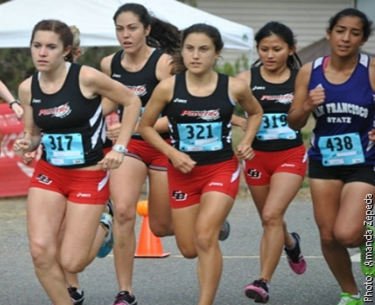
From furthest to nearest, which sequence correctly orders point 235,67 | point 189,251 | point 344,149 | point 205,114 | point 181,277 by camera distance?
point 235,67
point 181,277
point 189,251
point 344,149
point 205,114

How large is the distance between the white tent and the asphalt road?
330 centimetres

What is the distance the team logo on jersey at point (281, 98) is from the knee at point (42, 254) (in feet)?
7.44

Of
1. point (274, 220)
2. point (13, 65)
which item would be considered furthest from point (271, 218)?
point (13, 65)

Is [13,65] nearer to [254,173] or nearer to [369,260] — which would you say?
[254,173]

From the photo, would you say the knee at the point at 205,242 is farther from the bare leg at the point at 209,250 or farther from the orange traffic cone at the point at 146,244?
the orange traffic cone at the point at 146,244

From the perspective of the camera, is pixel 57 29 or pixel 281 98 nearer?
pixel 57 29

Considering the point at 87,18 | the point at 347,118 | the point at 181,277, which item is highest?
the point at 87,18

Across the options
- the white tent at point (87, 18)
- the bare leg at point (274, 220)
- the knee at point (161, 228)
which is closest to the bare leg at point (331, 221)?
the bare leg at point (274, 220)

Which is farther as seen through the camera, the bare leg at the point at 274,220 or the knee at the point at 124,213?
the bare leg at the point at 274,220

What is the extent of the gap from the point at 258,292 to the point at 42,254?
5.77 ft

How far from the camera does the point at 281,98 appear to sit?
7184 mm

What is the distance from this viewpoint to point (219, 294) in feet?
24.2

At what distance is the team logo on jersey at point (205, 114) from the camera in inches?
246

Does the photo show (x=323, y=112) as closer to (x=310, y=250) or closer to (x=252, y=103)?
(x=252, y=103)
